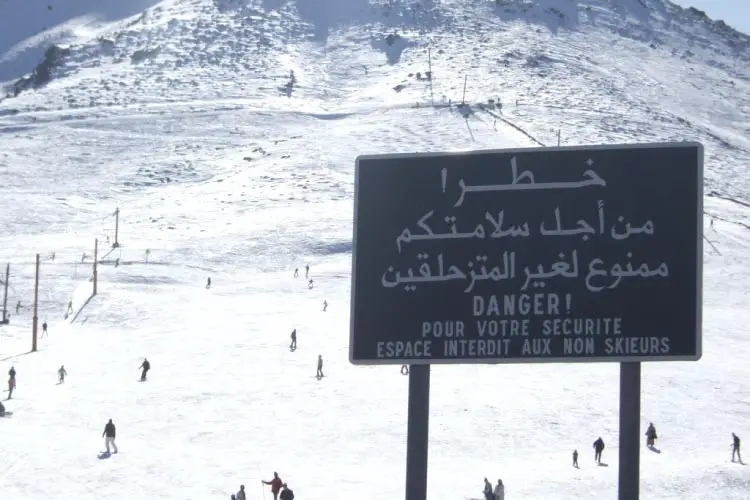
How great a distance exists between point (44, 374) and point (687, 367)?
19877 mm

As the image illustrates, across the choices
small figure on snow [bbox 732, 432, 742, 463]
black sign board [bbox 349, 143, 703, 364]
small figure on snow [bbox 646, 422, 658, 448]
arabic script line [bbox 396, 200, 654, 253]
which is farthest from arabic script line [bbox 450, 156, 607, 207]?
small figure on snow [bbox 646, 422, 658, 448]

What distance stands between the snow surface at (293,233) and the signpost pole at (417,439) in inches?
537

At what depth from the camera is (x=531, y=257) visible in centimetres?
1175

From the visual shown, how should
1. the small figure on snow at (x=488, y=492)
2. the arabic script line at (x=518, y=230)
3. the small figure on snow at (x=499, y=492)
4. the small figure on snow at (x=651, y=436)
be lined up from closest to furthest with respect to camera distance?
the arabic script line at (x=518, y=230)
the small figure on snow at (x=499, y=492)
the small figure on snow at (x=488, y=492)
the small figure on snow at (x=651, y=436)

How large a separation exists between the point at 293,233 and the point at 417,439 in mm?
60616

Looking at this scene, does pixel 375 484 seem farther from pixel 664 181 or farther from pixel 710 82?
pixel 710 82

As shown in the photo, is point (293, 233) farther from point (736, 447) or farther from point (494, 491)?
point (494, 491)

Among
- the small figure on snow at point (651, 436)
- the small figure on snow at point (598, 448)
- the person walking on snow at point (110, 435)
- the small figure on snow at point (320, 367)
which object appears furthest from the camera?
the small figure on snow at point (320, 367)

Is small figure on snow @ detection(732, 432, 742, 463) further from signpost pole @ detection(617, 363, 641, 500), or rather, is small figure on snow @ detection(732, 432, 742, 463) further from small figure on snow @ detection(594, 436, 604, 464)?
signpost pole @ detection(617, 363, 641, 500)

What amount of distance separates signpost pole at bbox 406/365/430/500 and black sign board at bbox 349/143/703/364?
0.83ft

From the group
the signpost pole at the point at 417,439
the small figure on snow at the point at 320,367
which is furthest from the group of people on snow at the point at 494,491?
the small figure on snow at the point at 320,367

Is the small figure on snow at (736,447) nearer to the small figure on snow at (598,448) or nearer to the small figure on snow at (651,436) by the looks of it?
the small figure on snow at (651,436)

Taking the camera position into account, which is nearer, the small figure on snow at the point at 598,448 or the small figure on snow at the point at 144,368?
the small figure on snow at the point at 598,448

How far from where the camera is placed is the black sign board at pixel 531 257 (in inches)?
451
